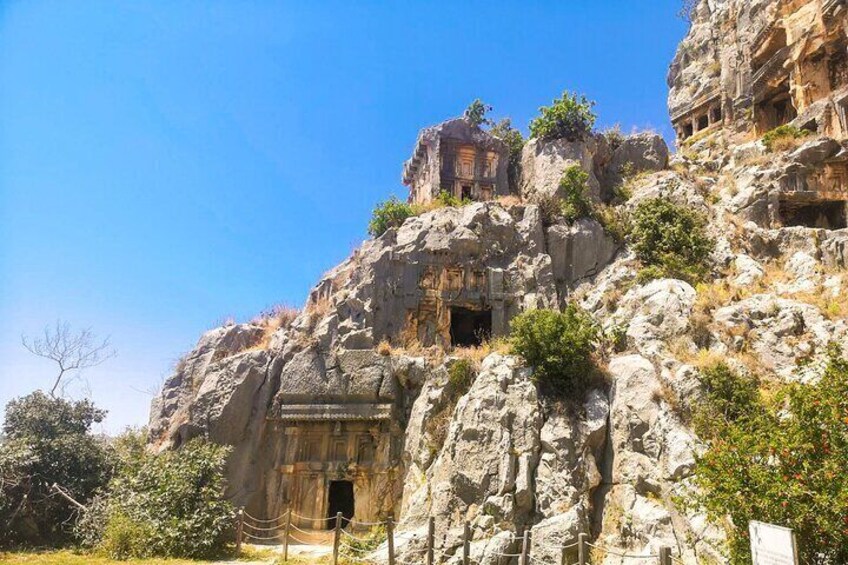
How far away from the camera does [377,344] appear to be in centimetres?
2108

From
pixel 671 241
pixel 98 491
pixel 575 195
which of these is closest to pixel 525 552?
pixel 671 241

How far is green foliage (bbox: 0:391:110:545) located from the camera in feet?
55.3

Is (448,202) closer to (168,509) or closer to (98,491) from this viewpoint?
(168,509)

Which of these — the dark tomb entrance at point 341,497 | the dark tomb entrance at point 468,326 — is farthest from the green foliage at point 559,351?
the dark tomb entrance at point 341,497

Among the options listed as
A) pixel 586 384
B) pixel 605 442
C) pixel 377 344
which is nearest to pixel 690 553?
pixel 605 442

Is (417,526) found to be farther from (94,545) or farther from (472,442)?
(94,545)

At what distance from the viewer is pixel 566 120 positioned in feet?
88.8

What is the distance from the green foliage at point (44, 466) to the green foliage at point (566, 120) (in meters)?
24.4

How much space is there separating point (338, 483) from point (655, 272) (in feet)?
48.5

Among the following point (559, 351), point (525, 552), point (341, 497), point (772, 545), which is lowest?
point (341, 497)

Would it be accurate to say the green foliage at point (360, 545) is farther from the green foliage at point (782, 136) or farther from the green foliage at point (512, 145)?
the green foliage at point (782, 136)

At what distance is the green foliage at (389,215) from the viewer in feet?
82.0

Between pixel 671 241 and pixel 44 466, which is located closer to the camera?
pixel 44 466

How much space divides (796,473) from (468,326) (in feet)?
56.3
